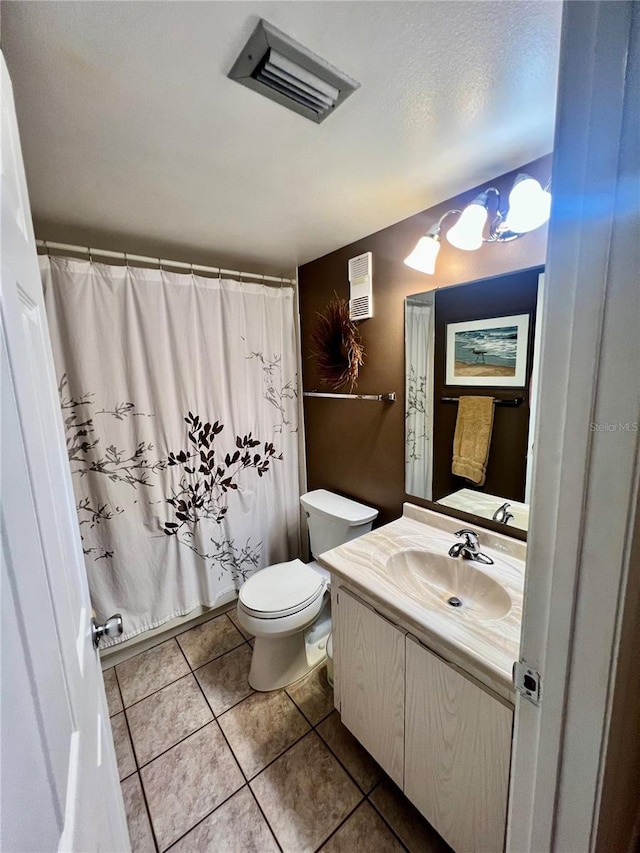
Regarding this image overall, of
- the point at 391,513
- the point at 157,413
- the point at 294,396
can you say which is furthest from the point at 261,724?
the point at 294,396

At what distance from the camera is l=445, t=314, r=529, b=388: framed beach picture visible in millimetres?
1208

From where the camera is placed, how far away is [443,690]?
36.2 inches

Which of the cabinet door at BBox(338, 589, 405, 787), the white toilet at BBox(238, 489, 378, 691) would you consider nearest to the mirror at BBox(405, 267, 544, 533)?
the white toilet at BBox(238, 489, 378, 691)

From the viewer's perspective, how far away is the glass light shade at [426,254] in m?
1.31

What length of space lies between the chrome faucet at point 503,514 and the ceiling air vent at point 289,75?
4.58 feet

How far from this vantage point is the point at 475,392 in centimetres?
136

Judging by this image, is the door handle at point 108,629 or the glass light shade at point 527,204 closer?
the door handle at point 108,629

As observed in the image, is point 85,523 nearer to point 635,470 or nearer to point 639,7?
point 635,470

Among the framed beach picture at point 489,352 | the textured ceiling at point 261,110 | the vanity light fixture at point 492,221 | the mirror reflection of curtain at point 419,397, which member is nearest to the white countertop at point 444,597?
the mirror reflection of curtain at point 419,397

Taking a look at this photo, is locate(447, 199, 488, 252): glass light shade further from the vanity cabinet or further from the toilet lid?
the toilet lid

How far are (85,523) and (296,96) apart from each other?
187 centimetres

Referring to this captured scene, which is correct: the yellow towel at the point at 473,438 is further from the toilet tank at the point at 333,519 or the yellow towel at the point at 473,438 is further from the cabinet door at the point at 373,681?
the cabinet door at the point at 373,681

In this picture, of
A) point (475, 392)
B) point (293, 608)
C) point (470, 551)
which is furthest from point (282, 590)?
point (475, 392)

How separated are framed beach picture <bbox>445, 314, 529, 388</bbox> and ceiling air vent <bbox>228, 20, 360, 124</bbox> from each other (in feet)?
2.82
